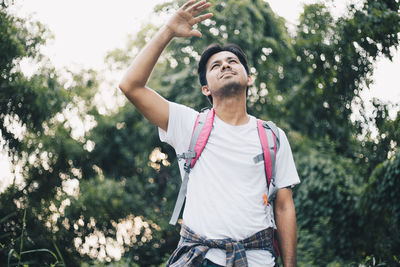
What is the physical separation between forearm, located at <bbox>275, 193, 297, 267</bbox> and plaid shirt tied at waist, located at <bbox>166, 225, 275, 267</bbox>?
135mm

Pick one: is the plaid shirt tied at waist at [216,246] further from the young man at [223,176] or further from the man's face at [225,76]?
the man's face at [225,76]

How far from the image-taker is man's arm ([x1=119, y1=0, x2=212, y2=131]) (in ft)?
6.65

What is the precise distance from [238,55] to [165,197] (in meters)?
7.43

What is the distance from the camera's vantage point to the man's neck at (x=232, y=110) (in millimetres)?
2260

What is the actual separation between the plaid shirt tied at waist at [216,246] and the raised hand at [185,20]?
0.99 metres

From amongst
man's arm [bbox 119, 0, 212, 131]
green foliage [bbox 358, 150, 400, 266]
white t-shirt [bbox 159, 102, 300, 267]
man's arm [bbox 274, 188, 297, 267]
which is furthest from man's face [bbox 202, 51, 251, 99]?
green foliage [bbox 358, 150, 400, 266]

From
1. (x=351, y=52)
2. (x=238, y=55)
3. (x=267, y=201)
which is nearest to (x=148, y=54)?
(x=238, y=55)

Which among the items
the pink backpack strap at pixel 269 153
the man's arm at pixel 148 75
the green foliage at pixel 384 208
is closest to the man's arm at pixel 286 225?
the pink backpack strap at pixel 269 153

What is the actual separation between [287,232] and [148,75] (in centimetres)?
107

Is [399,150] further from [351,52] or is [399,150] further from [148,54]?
[148,54]

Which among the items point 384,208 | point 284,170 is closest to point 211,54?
point 284,170

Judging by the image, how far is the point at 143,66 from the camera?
2.04m

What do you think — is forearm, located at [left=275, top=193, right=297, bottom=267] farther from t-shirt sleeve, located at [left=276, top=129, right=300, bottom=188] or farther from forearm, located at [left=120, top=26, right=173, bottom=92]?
forearm, located at [left=120, top=26, right=173, bottom=92]

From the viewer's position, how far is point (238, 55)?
8.48ft
